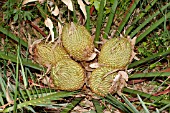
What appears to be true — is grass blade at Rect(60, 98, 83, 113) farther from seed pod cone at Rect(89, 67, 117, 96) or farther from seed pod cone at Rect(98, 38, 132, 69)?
seed pod cone at Rect(98, 38, 132, 69)

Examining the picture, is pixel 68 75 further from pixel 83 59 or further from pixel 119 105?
pixel 119 105

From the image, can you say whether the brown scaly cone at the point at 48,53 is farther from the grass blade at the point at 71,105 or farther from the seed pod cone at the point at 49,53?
the grass blade at the point at 71,105

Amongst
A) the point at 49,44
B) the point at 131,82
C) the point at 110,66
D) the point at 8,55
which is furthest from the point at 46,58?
the point at 131,82

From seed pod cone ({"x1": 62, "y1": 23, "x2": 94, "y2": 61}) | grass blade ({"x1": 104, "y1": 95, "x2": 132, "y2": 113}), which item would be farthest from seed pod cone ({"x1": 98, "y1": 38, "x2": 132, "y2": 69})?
grass blade ({"x1": 104, "y1": 95, "x2": 132, "y2": 113})

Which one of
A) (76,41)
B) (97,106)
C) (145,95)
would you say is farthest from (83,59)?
(145,95)

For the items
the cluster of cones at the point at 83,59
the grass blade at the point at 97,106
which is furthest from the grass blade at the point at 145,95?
the grass blade at the point at 97,106
